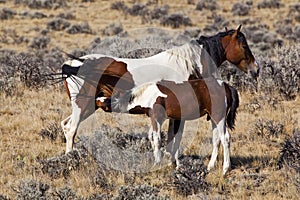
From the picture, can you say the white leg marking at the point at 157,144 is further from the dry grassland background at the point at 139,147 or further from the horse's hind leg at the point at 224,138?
the horse's hind leg at the point at 224,138

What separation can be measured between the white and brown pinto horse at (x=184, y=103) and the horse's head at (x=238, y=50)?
1121mm

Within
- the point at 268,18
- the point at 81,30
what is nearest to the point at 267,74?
the point at 81,30

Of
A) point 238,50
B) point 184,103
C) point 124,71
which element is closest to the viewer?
point 184,103

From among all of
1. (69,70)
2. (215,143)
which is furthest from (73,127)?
(215,143)

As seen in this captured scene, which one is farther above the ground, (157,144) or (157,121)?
(157,121)

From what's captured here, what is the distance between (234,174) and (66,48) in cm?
1647

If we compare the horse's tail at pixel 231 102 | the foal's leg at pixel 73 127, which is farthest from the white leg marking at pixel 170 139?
the foal's leg at pixel 73 127

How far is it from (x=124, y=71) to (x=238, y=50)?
1.74 metres

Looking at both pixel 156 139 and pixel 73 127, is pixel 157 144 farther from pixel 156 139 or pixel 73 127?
pixel 73 127

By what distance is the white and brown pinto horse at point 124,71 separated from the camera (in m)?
8.02

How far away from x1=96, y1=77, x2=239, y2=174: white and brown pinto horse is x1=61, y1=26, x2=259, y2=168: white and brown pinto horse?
0.54 meters

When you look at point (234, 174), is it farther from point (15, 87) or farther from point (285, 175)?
point (15, 87)

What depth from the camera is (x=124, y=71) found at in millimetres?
8055

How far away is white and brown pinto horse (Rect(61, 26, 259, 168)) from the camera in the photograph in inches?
316
